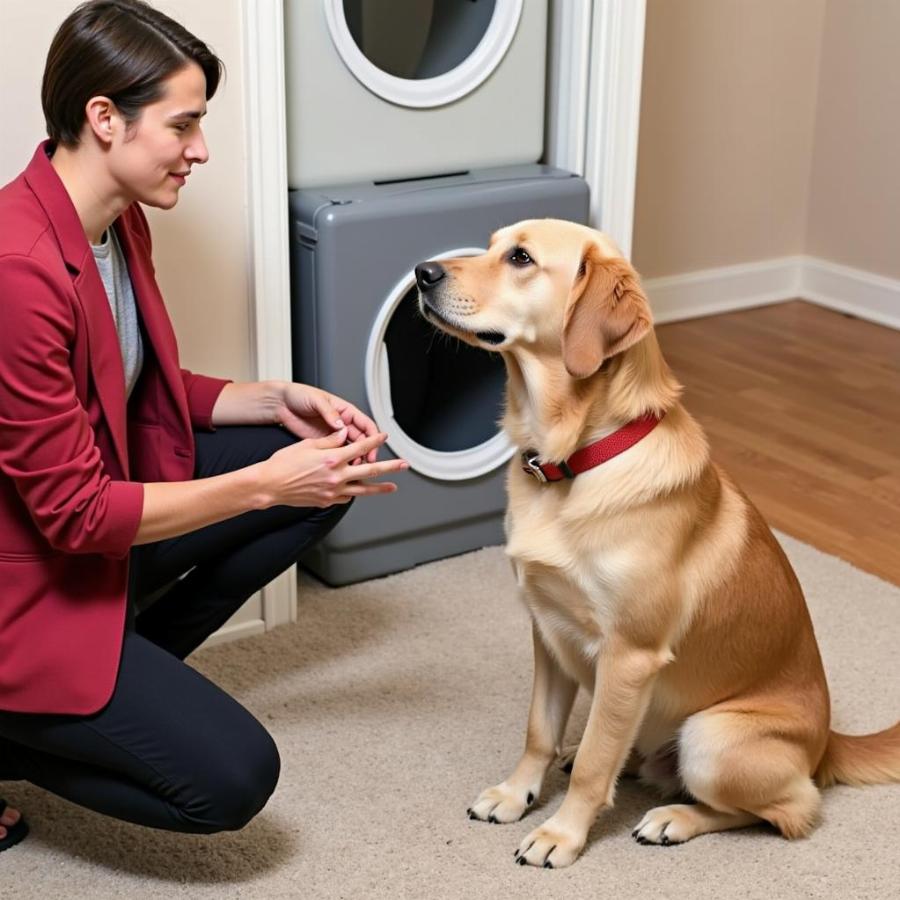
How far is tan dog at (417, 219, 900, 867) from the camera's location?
168 centimetres

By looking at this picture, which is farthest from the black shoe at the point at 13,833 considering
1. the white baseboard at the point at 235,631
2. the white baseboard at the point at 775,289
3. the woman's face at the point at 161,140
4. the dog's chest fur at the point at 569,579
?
the white baseboard at the point at 775,289

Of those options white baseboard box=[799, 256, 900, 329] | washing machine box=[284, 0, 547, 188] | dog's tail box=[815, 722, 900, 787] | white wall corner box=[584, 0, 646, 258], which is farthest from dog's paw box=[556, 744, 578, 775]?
white baseboard box=[799, 256, 900, 329]

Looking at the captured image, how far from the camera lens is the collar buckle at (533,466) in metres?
1.74

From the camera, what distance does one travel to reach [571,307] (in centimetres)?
164

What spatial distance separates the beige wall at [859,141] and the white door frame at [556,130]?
1717mm

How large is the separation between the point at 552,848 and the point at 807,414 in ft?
6.22

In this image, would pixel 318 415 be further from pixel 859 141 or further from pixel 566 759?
pixel 859 141

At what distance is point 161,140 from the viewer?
161 cm

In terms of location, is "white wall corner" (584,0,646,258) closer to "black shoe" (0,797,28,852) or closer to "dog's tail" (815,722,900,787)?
"dog's tail" (815,722,900,787)

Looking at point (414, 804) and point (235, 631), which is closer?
point (414, 804)

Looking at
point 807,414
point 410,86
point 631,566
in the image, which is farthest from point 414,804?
point 807,414

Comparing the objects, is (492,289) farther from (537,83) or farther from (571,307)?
(537,83)

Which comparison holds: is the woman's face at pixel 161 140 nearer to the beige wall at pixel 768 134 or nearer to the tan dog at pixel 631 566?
the tan dog at pixel 631 566

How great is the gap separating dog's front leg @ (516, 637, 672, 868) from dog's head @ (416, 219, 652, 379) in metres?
0.37
